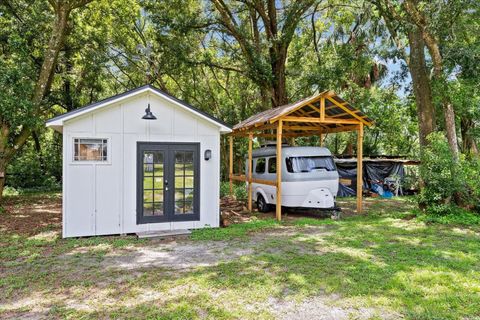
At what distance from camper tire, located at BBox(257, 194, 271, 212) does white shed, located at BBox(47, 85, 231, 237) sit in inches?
105

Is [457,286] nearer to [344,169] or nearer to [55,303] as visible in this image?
[55,303]

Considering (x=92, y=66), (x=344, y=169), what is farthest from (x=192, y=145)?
(x=92, y=66)

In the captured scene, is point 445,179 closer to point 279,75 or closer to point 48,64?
point 279,75

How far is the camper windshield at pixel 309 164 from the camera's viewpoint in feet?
30.5

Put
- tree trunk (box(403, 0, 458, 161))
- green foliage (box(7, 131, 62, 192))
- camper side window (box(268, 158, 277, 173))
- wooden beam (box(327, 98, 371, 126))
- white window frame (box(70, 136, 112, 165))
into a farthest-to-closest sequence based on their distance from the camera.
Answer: green foliage (box(7, 131, 62, 192)) < camper side window (box(268, 158, 277, 173)) < wooden beam (box(327, 98, 371, 126)) < tree trunk (box(403, 0, 458, 161)) < white window frame (box(70, 136, 112, 165))

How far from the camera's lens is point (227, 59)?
16.6 m

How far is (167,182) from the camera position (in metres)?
7.77

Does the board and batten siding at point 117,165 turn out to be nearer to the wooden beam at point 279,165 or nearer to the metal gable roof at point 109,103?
the metal gable roof at point 109,103

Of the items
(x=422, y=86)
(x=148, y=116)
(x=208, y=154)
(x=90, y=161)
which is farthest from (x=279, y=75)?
(x=90, y=161)

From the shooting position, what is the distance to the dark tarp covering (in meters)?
14.8

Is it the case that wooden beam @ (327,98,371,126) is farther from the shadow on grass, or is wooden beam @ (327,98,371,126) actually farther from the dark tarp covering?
the dark tarp covering

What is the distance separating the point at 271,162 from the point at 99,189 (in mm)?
5188

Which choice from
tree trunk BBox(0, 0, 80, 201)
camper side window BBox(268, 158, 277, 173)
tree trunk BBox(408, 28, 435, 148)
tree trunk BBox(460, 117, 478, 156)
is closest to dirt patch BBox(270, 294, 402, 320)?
camper side window BBox(268, 158, 277, 173)

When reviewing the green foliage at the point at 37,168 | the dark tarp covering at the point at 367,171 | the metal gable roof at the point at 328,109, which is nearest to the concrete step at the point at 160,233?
the metal gable roof at the point at 328,109
